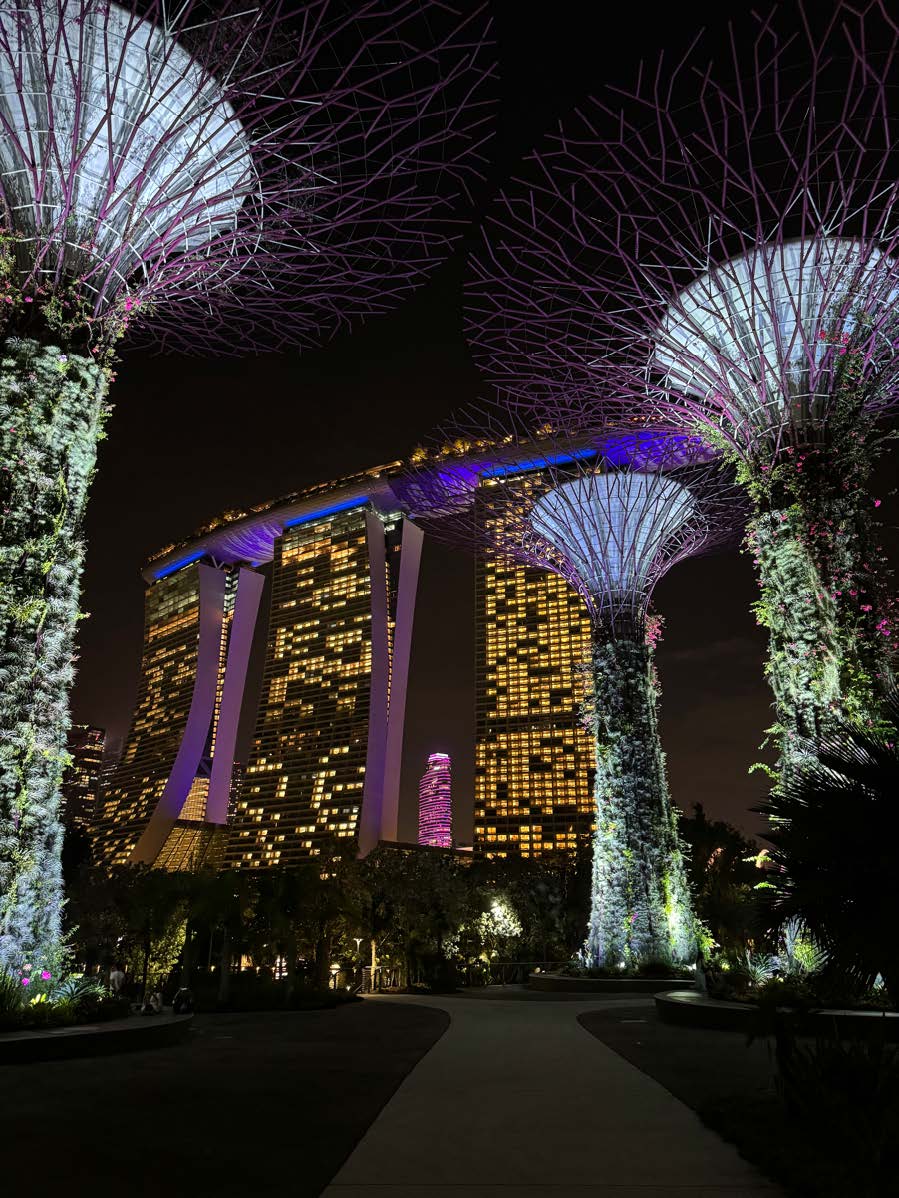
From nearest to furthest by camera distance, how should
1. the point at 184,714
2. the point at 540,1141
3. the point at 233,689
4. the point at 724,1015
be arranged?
the point at 540,1141 < the point at 724,1015 < the point at 184,714 < the point at 233,689

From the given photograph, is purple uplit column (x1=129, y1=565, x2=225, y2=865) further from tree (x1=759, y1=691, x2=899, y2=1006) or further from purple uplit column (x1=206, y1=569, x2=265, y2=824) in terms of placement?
tree (x1=759, y1=691, x2=899, y2=1006)

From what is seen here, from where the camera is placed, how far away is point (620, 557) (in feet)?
84.4

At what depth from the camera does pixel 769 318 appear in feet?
51.1

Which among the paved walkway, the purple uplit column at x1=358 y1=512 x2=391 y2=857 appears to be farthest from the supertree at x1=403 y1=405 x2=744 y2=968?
the purple uplit column at x1=358 y1=512 x2=391 y2=857

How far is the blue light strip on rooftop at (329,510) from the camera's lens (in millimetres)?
102188

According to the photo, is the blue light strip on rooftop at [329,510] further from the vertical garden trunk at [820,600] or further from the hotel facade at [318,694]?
the vertical garden trunk at [820,600]

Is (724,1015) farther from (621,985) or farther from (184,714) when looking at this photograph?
(184,714)

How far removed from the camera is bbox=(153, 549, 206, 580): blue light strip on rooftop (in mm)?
116725

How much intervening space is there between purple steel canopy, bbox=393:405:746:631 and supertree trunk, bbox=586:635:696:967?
184 cm

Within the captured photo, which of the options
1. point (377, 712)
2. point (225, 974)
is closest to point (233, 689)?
point (377, 712)

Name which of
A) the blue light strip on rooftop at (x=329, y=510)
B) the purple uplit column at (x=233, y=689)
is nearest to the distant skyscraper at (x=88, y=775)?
the purple uplit column at (x=233, y=689)

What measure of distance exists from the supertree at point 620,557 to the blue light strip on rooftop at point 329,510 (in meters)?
75.4

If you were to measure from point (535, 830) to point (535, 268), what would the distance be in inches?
3793

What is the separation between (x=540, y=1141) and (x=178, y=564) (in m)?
122
